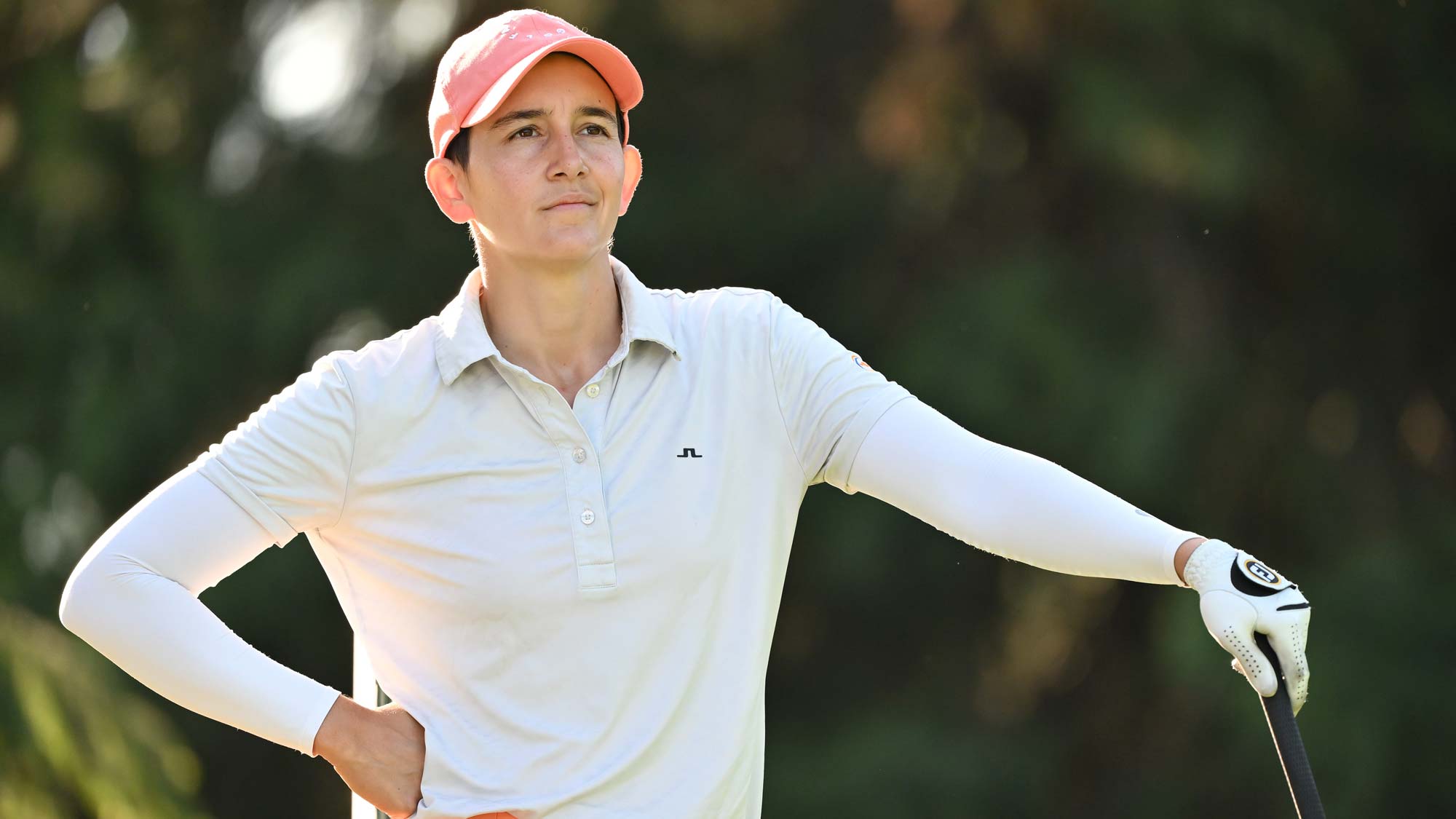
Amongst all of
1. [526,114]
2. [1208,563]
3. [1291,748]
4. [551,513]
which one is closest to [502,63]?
[526,114]

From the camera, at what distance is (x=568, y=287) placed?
213cm

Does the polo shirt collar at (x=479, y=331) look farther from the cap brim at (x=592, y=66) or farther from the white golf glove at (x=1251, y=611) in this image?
the white golf glove at (x=1251, y=611)

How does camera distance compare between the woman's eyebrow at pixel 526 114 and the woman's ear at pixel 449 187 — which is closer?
the woman's eyebrow at pixel 526 114

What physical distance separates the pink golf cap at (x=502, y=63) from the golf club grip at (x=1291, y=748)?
3.26 feet

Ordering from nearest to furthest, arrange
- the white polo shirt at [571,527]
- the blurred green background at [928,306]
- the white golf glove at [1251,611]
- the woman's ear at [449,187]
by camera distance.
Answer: the white golf glove at [1251,611] < the white polo shirt at [571,527] < the woman's ear at [449,187] < the blurred green background at [928,306]

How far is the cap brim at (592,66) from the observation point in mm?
2057

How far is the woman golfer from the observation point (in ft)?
6.48

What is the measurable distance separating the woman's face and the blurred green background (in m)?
3.86

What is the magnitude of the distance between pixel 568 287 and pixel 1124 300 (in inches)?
165

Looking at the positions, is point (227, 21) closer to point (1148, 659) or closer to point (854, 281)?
point (854, 281)

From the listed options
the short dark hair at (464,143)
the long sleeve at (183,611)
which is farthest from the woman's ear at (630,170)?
the long sleeve at (183,611)

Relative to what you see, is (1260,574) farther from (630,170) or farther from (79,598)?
(79,598)

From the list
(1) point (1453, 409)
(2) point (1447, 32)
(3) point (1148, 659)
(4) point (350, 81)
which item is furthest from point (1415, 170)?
(4) point (350, 81)

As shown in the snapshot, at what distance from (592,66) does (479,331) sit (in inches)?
13.7
